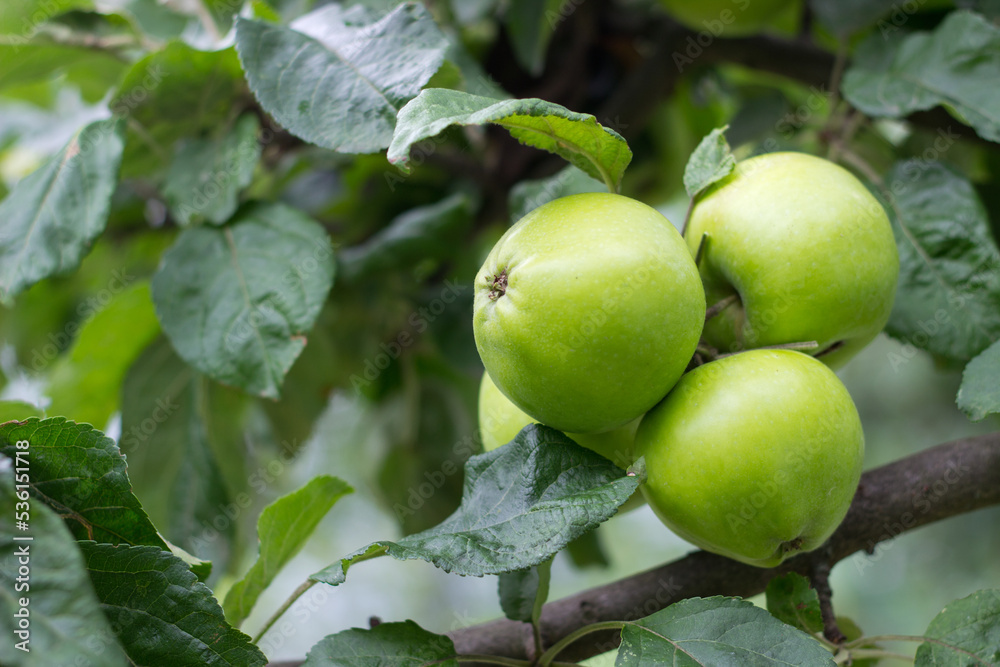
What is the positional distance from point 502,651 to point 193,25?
0.91 m

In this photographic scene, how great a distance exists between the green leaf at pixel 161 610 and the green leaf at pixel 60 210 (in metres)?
0.35

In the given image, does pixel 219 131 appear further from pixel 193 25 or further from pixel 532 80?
pixel 532 80

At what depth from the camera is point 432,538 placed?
18.7 inches

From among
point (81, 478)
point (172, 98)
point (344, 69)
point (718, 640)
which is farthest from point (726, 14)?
point (81, 478)

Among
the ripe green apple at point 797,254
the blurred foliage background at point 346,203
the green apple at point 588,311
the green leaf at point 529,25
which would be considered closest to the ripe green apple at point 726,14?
the blurred foliage background at point 346,203

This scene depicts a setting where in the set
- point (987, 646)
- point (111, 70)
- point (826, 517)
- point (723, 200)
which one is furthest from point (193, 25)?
point (987, 646)

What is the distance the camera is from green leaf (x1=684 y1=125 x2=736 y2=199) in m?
0.53

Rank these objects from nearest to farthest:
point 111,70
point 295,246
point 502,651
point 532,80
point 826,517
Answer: point 826,517 < point 502,651 < point 295,246 < point 111,70 < point 532,80

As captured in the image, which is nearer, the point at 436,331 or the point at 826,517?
the point at 826,517

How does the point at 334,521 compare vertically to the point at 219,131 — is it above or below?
below

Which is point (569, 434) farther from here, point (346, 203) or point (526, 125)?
point (346, 203)

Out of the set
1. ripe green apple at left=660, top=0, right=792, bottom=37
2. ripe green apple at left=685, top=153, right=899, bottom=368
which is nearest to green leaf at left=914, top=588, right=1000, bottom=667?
ripe green apple at left=685, top=153, right=899, bottom=368

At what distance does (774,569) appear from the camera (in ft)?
1.86

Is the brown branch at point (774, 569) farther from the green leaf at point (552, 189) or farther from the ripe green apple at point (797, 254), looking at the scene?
the green leaf at point (552, 189)
